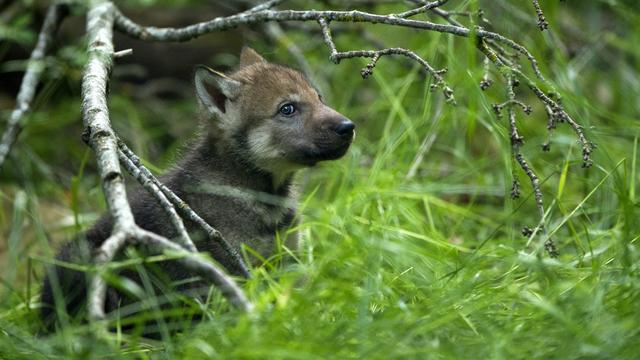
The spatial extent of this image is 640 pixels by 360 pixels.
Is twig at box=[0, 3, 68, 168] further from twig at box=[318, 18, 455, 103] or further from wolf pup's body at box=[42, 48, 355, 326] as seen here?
twig at box=[318, 18, 455, 103]

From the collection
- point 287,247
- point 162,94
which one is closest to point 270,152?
point 287,247

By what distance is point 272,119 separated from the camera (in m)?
4.69

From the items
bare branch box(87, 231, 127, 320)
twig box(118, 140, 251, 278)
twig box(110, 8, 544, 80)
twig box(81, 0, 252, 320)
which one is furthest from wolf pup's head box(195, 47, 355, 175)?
bare branch box(87, 231, 127, 320)

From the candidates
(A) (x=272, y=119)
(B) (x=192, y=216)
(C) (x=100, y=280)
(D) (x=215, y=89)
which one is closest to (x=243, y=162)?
(A) (x=272, y=119)

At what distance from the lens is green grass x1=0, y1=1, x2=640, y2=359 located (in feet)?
9.90

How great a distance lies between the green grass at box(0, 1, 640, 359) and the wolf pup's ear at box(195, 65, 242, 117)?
75 centimetres

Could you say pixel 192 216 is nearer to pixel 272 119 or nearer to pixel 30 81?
pixel 272 119

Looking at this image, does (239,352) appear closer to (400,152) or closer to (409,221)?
(409,221)

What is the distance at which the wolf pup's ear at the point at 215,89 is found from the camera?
4.72 meters

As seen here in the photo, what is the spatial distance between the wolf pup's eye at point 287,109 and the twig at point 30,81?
1353 millimetres

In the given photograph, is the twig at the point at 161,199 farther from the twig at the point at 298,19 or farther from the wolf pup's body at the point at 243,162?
the twig at the point at 298,19

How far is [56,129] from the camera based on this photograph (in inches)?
274

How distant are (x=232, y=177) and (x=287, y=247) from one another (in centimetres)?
50

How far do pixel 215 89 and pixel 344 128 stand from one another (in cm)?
80
